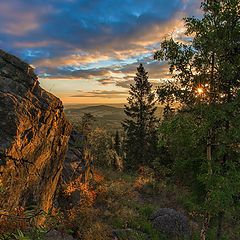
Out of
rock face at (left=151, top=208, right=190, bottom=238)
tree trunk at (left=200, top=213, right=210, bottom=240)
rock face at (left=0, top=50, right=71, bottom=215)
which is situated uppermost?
rock face at (left=0, top=50, right=71, bottom=215)

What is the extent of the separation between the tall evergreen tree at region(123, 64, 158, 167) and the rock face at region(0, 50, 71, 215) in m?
27.6

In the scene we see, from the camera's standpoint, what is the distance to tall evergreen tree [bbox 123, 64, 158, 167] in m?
40.7

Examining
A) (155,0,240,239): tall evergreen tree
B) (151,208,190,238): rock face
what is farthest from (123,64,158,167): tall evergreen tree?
(155,0,240,239): tall evergreen tree

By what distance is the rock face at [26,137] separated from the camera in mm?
9797

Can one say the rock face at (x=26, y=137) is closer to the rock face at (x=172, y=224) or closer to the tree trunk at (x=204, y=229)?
the rock face at (x=172, y=224)

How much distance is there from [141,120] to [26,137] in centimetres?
3144

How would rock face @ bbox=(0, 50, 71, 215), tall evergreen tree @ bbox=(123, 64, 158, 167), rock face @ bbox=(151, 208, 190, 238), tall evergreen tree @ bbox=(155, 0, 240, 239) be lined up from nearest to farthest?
rock face @ bbox=(0, 50, 71, 215) → tall evergreen tree @ bbox=(155, 0, 240, 239) → rock face @ bbox=(151, 208, 190, 238) → tall evergreen tree @ bbox=(123, 64, 158, 167)

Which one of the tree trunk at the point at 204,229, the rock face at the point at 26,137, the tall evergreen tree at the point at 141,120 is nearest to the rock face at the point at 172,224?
the tree trunk at the point at 204,229

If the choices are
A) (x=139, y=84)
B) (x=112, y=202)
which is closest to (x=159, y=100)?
(x=112, y=202)

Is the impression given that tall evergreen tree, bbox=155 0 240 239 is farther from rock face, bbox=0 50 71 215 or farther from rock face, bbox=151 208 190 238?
rock face, bbox=0 50 71 215

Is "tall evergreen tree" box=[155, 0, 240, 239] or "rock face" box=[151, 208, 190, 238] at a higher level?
"tall evergreen tree" box=[155, 0, 240, 239]

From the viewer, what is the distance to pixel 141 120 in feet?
137

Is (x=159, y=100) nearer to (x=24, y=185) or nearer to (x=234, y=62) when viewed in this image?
(x=234, y=62)

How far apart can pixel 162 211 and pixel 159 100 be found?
746 centimetres
